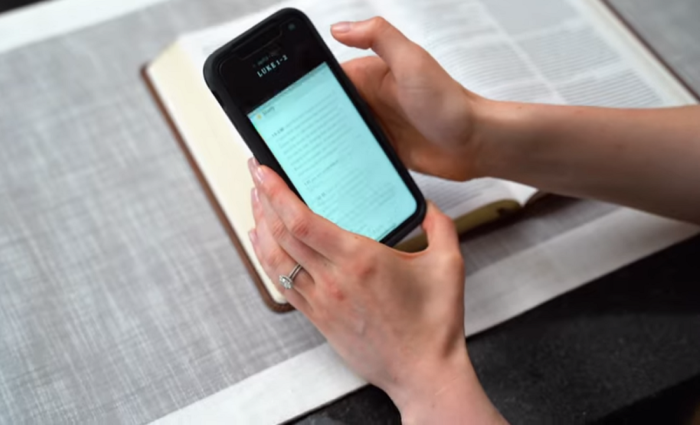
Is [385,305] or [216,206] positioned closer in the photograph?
[385,305]

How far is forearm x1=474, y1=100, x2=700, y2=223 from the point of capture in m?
0.57

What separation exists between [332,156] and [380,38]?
0.10 m

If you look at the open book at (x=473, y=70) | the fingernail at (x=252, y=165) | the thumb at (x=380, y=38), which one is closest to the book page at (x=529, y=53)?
the open book at (x=473, y=70)

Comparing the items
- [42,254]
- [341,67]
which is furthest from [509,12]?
[42,254]

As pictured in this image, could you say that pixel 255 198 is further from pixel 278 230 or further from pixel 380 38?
pixel 380 38

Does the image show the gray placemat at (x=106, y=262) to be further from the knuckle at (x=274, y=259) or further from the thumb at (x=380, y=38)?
the thumb at (x=380, y=38)

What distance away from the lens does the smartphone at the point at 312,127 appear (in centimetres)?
53

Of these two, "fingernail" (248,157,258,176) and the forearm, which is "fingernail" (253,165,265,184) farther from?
the forearm

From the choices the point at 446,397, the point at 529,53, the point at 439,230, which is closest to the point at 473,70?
the point at 529,53

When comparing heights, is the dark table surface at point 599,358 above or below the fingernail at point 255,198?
below

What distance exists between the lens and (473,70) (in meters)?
0.67

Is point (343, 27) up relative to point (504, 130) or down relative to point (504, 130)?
up

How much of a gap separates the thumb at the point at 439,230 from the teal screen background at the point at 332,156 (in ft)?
0.05

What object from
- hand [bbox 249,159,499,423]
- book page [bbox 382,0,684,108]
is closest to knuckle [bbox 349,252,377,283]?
hand [bbox 249,159,499,423]
